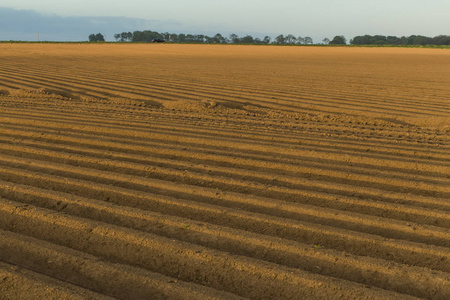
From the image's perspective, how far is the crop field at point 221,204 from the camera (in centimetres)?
275

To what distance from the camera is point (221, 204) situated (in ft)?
12.6

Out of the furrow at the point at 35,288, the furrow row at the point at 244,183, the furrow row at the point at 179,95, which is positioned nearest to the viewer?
the furrow at the point at 35,288

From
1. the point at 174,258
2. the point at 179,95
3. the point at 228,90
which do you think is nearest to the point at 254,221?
A: the point at 174,258

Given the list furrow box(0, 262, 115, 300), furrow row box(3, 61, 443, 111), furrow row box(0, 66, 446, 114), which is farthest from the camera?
furrow row box(3, 61, 443, 111)

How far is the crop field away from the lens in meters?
2.75

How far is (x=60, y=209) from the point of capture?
3.69 metres

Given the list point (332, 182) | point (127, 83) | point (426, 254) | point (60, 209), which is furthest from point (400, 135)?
point (127, 83)

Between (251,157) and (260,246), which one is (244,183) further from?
(260,246)

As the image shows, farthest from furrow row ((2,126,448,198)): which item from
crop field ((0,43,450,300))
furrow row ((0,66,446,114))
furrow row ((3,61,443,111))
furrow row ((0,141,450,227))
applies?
furrow row ((3,61,443,111))

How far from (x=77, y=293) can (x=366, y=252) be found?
194cm

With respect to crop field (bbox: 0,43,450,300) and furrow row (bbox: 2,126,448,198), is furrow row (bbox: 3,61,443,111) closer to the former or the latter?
crop field (bbox: 0,43,450,300)

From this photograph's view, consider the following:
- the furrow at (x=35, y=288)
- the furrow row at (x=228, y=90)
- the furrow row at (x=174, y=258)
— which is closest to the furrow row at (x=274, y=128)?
the furrow row at (x=228, y=90)

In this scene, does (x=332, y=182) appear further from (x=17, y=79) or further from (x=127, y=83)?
(x=17, y=79)

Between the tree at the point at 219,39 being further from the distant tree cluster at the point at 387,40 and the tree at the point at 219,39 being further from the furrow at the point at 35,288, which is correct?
the furrow at the point at 35,288
